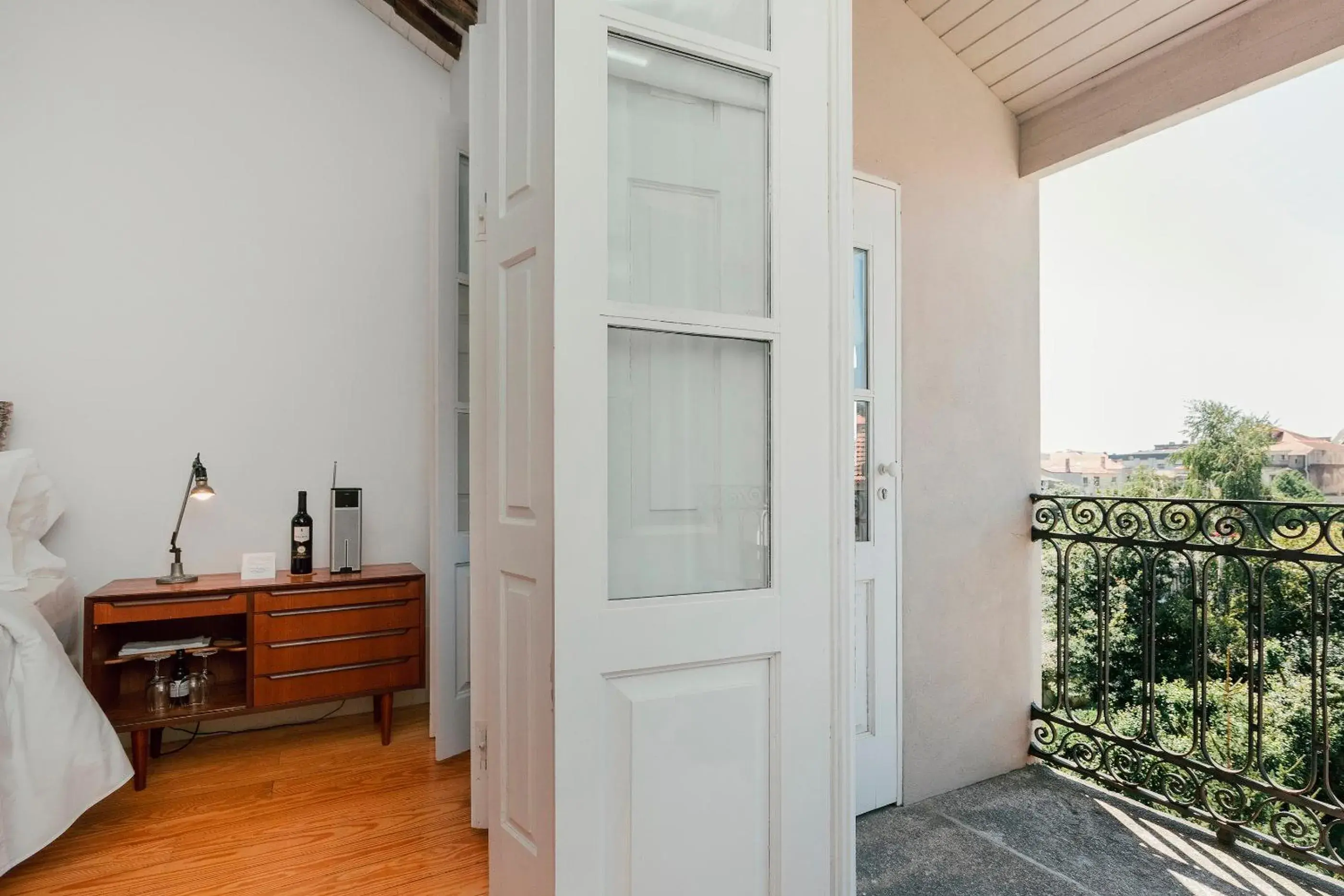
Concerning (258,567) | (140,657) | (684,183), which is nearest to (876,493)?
(684,183)

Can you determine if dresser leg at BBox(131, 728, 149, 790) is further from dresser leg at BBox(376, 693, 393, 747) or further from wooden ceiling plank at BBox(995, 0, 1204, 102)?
wooden ceiling plank at BBox(995, 0, 1204, 102)

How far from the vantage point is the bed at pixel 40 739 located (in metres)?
1.96

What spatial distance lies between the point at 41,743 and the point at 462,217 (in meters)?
2.19

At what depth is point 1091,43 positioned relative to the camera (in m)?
2.42

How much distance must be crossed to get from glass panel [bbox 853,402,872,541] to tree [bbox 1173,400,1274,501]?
4.70 feet

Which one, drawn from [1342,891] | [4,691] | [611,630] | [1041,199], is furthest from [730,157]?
[1342,891]

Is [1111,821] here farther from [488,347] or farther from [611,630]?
[488,347]

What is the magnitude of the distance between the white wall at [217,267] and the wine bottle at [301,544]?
20 cm

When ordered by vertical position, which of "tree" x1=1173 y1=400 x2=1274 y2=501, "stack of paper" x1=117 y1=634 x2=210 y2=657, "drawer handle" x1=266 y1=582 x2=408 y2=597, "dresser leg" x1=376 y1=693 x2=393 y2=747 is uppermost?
"tree" x1=1173 y1=400 x2=1274 y2=501

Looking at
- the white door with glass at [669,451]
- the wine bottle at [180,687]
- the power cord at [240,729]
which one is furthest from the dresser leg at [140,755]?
the white door with glass at [669,451]

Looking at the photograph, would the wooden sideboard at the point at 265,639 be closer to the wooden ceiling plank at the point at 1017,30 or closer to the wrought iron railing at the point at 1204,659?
the wrought iron railing at the point at 1204,659

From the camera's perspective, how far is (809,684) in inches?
56.8

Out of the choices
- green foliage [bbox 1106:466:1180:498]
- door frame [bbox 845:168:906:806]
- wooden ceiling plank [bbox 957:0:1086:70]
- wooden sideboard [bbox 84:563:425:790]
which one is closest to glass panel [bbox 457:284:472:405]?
wooden sideboard [bbox 84:563:425:790]

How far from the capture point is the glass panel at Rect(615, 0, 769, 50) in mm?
1352
